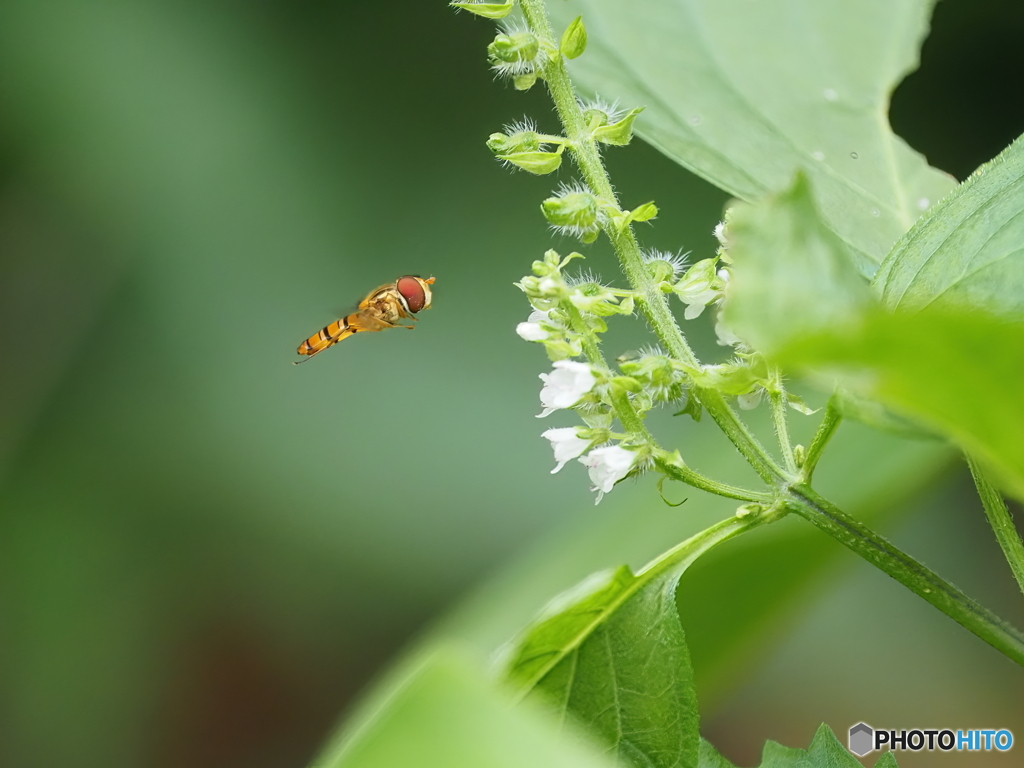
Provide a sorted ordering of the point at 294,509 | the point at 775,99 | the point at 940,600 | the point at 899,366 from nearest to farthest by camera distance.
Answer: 1. the point at 899,366
2. the point at 940,600
3. the point at 775,99
4. the point at 294,509

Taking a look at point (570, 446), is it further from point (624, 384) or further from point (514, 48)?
point (514, 48)

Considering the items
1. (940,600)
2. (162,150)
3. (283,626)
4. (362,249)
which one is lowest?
(940,600)

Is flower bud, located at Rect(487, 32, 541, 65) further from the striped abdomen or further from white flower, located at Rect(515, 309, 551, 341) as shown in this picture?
the striped abdomen

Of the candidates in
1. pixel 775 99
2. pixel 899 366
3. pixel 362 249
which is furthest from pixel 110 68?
pixel 899 366

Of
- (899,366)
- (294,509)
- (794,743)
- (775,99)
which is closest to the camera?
(899,366)

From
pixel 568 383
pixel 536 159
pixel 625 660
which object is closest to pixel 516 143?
pixel 536 159

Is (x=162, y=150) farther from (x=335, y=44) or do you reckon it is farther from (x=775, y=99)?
(x=775, y=99)

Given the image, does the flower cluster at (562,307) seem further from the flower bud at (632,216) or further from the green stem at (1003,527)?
the green stem at (1003,527)

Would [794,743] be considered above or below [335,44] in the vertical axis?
below
